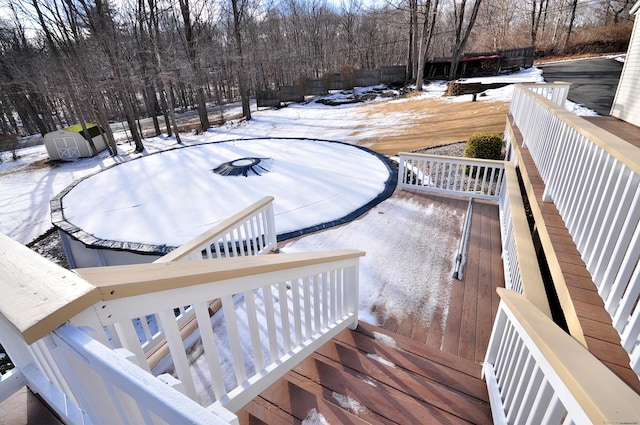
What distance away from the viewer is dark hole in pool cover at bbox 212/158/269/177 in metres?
6.99

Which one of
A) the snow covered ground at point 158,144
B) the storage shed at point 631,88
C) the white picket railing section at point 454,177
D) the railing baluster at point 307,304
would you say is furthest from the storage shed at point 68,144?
the storage shed at point 631,88

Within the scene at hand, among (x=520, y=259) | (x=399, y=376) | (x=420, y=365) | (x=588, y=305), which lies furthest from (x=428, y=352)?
(x=588, y=305)

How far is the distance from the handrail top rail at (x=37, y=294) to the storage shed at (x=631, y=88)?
8.37 meters

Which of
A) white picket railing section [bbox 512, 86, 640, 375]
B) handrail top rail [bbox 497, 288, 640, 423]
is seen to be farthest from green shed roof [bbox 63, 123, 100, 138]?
handrail top rail [bbox 497, 288, 640, 423]

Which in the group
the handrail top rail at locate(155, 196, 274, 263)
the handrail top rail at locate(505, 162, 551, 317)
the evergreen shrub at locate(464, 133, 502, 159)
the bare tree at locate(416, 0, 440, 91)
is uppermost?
the bare tree at locate(416, 0, 440, 91)

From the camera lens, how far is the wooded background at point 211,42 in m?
13.9

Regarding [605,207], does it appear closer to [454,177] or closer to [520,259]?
[520,259]

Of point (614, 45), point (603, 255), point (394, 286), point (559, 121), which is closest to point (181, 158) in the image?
point (394, 286)

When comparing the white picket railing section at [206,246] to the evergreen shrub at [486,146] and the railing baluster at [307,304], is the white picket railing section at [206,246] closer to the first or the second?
the railing baluster at [307,304]

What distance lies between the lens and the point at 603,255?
170cm

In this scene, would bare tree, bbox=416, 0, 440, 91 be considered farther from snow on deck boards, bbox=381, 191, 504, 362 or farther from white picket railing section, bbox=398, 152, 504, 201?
snow on deck boards, bbox=381, 191, 504, 362

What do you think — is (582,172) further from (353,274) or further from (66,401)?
(66,401)

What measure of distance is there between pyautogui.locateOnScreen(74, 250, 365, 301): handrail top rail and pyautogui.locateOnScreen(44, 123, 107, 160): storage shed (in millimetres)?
18687

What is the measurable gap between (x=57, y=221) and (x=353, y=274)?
227 inches
